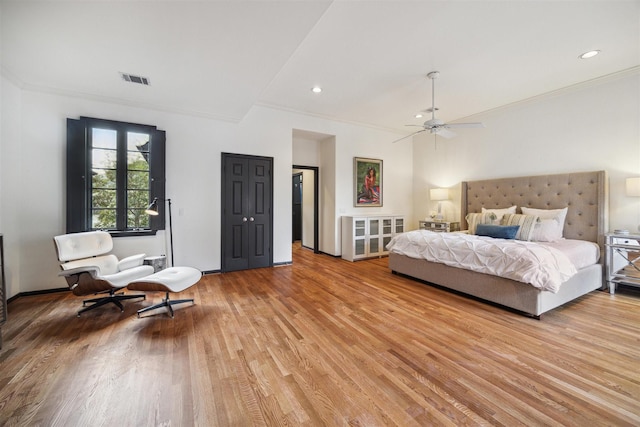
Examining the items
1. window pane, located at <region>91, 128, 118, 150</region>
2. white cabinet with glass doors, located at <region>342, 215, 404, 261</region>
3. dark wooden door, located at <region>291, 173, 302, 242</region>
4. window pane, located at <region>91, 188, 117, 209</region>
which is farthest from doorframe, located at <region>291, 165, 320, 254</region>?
window pane, located at <region>91, 188, 117, 209</region>

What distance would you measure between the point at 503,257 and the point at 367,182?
3.57m

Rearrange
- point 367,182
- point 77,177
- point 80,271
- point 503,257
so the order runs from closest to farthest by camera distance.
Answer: point 80,271 < point 503,257 < point 77,177 < point 367,182

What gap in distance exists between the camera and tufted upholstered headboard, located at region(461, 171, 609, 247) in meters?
3.66

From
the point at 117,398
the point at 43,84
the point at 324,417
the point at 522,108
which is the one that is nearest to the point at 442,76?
the point at 522,108

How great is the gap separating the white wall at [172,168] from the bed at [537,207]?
7.26ft

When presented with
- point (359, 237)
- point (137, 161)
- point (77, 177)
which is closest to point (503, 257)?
point (359, 237)

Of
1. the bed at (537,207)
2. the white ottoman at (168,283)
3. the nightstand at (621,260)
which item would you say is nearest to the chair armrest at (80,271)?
the white ottoman at (168,283)

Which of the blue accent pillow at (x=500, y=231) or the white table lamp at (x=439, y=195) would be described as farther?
the white table lamp at (x=439, y=195)

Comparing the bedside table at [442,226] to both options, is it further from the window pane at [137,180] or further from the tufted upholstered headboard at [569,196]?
the window pane at [137,180]

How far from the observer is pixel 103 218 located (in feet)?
11.9

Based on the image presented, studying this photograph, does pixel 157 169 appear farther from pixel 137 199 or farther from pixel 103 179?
pixel 103 179

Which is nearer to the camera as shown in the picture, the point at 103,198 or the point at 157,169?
the point at 103,198

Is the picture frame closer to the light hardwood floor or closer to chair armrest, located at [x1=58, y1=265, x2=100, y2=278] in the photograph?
the light hardwood floor

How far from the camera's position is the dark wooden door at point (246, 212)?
453cm
